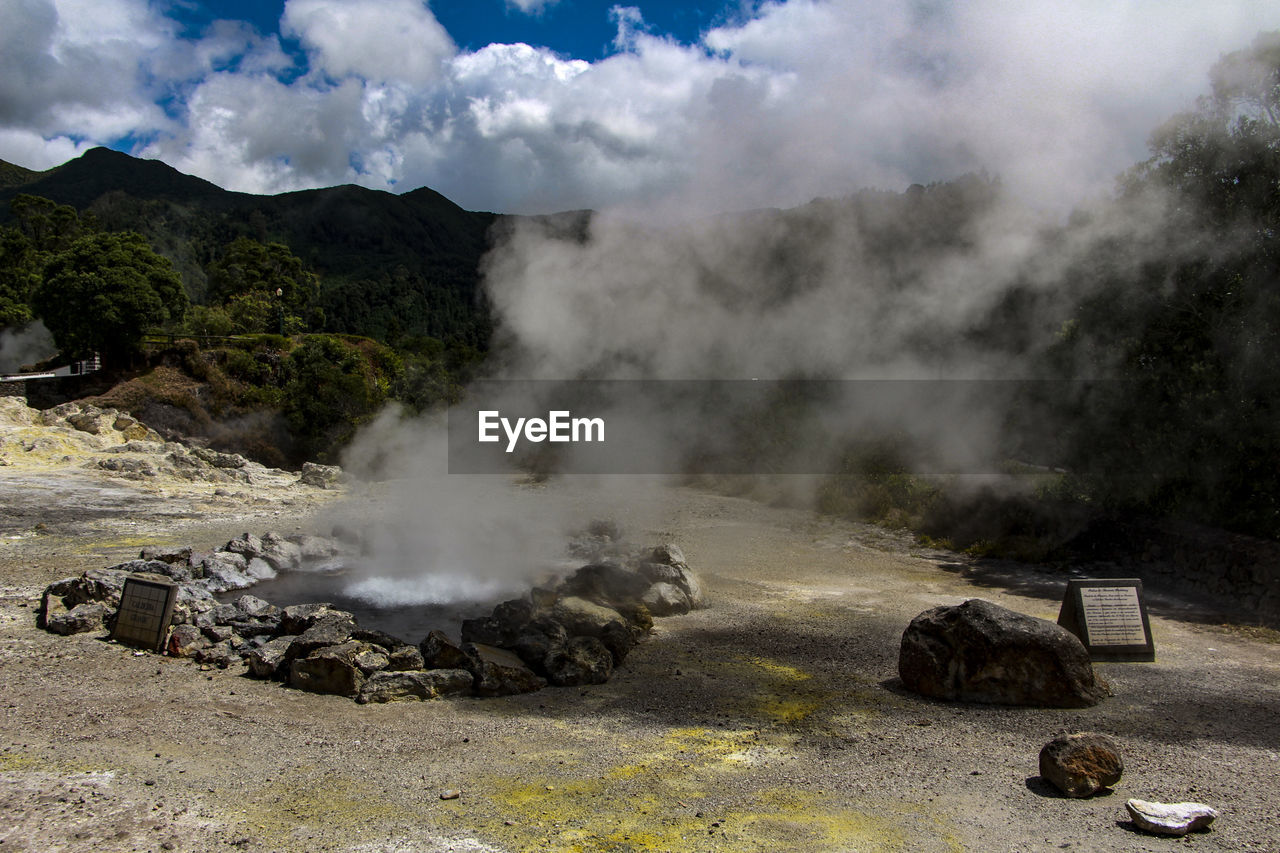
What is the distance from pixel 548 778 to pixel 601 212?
38.7ft

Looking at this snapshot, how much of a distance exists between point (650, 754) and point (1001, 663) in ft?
11.9

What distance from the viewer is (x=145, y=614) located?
9211 millimetres

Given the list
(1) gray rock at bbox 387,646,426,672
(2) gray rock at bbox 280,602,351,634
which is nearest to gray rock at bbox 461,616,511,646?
(1) gray rock at bbox 387,646,426,672

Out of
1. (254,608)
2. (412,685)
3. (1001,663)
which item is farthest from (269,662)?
(1001,663)

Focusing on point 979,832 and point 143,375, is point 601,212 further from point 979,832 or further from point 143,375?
point 143,375

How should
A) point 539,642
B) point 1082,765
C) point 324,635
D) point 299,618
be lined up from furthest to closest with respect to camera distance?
point 299,618 → point 539,642 → point 324,635 → point 1082,765

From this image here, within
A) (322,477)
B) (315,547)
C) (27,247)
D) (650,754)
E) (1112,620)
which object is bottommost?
(650,754)

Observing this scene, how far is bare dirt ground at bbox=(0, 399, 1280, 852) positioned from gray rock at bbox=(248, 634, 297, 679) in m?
0.17

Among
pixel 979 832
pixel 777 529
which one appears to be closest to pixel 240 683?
pixel 979 832

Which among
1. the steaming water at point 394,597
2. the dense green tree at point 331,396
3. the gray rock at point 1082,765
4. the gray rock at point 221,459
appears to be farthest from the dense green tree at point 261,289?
the gray rock at point 1082,765

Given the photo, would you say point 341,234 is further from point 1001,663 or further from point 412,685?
point 1001,663

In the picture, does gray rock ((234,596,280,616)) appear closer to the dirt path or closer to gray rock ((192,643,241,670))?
gray rock ((192,643,241,670))

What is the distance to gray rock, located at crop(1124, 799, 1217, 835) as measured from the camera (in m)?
5.16

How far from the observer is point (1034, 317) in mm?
→ 15984
